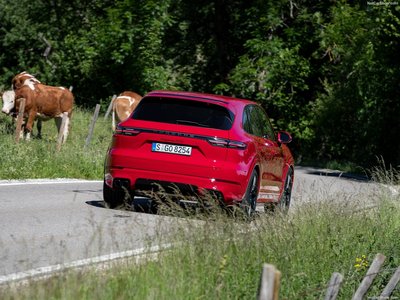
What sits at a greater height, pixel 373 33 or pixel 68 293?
pixel 68 293

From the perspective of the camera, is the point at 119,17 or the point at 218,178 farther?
the point at 119,17

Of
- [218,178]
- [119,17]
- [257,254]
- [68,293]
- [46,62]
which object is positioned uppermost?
[68,293]

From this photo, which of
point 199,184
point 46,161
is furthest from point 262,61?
point 199,184

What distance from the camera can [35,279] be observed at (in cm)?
732

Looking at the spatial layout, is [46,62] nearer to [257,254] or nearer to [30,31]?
[30,31]

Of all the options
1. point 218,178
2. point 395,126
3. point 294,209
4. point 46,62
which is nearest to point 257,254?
point 294,209

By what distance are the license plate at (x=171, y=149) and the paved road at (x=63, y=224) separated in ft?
2.81

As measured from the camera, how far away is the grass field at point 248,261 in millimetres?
7086

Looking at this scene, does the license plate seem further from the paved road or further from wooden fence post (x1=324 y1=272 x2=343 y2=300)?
wooden fence post (x1=324 y1=272 x2=343 y2=300)

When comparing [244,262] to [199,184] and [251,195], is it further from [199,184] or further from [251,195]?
[251,195]

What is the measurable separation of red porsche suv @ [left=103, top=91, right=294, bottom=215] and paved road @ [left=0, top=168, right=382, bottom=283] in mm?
494

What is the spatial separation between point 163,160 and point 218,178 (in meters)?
0.74

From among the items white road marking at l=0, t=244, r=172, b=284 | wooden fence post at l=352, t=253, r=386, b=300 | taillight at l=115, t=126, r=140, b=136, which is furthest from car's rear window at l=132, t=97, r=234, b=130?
wooden fence post at l=352, t=253, r=386, b=300

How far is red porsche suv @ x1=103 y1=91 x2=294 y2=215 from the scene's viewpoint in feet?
44.4
